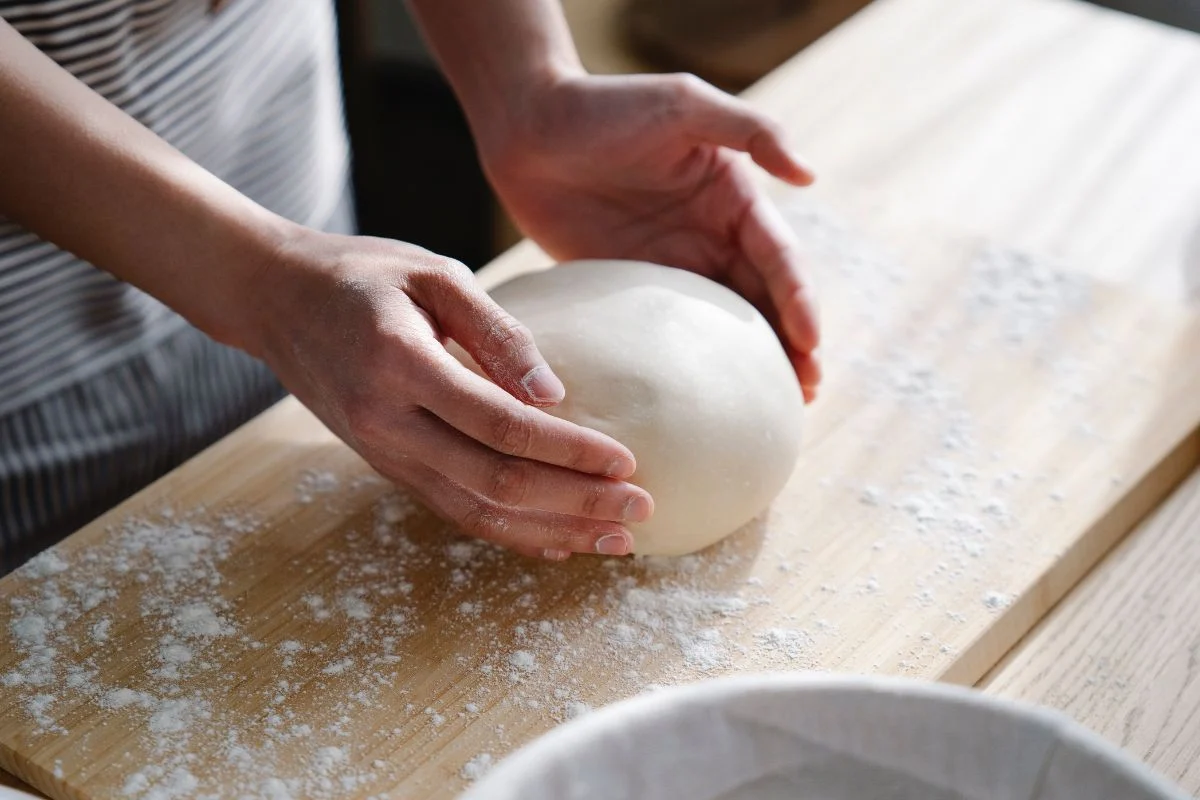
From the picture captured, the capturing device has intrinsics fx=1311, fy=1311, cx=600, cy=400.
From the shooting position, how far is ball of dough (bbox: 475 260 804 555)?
101cm

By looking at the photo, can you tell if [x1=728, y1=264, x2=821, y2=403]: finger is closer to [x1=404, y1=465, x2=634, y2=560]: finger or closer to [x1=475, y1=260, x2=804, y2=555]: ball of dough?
[x1=475, y1=260, x2=804, y2=555]: ball of dough

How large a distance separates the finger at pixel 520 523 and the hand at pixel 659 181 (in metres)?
0.32

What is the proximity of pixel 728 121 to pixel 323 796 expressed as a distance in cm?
66

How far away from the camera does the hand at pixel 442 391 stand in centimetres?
89

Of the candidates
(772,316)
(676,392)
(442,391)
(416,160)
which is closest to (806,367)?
(772,316)

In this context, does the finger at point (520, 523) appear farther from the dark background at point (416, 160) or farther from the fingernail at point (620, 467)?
the dark background at point (416, 160)

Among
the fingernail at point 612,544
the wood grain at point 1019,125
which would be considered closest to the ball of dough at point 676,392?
the fingernail at point 612,544

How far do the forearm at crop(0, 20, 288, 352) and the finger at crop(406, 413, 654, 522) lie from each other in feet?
0.63

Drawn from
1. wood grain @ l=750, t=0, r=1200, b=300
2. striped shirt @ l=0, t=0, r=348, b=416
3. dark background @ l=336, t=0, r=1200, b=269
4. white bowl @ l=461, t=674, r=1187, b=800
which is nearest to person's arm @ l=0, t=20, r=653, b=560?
striped shirt @ l=0, t=0, r=348, b=416

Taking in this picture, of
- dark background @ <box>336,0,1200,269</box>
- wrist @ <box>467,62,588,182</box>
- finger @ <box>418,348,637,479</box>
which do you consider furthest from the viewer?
dark background @ <box>336,0,1200,269</box>

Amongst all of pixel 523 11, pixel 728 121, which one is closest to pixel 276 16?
pixel 523 11

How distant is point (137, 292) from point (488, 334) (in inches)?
18.8

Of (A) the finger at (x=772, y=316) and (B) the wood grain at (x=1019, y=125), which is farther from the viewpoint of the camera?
(B) the wood grain at (x=1019, y=125)

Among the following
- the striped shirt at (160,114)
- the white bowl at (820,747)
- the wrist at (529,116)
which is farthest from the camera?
the wrist at (529,116)
